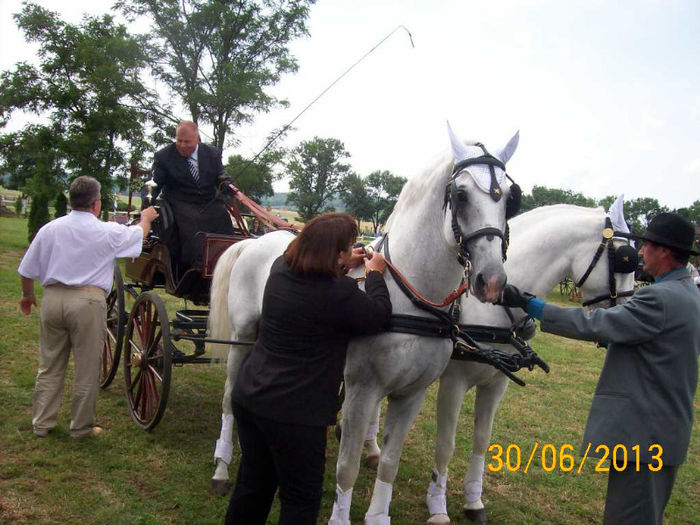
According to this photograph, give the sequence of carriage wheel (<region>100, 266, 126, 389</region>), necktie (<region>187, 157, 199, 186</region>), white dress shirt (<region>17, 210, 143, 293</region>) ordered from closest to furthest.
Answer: white dress shirt (<region>17, 210, 143, 293</region>), necktie (<region>187, 157, 199, 186</region>), carriage wheel (<region>100, 266, 126, 389</region>)

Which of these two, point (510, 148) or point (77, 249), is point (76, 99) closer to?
point (77, 249)

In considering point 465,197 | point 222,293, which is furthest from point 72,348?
point 465,197

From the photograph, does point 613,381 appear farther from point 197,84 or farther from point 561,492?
point 197,84

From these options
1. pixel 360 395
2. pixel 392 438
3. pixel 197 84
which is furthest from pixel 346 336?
pixel 197 84

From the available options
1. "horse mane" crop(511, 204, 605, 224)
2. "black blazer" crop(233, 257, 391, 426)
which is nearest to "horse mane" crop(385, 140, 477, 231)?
"black blazer" crop(233, 257, 391, 426)

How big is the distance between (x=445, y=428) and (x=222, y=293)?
2001 millimetres

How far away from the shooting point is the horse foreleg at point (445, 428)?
11.9 feet

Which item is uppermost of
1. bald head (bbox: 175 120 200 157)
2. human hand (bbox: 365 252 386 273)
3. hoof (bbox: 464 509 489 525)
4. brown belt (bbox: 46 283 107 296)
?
bald head (bbox: 175 120 200 157)

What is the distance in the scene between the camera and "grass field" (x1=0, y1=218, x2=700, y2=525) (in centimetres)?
353

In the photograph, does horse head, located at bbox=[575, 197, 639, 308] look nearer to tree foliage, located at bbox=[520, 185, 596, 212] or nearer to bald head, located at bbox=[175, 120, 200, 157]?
bald head, located at bbox=[175, 120, 200, 157]

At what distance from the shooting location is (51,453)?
4.07 metres

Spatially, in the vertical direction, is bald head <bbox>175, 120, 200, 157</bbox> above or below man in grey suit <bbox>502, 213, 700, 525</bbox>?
above

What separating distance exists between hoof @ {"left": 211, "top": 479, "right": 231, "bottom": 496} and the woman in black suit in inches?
67.5

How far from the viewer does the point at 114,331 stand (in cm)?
616
